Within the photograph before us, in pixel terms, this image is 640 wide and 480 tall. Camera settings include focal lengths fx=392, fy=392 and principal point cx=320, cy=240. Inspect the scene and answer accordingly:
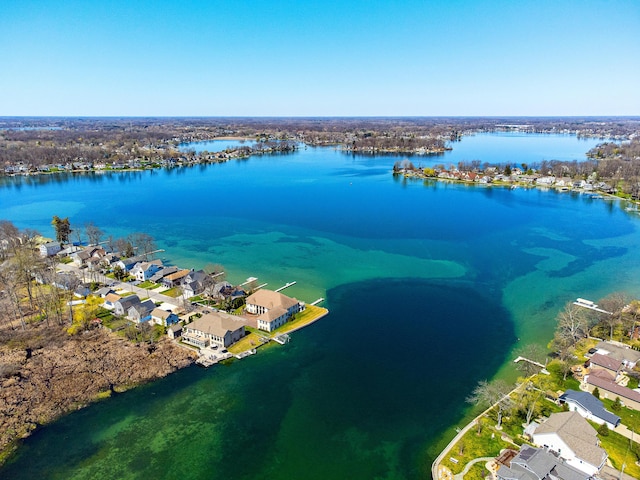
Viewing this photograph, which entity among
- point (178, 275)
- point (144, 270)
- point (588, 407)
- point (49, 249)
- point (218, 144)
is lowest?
point (588, 407)

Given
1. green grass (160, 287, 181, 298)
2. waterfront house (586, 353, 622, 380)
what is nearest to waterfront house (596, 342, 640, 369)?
waterfront house (586, 353, 622, 380)

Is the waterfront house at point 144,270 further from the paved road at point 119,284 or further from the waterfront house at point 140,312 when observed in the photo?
the waterfront house at point 140,312

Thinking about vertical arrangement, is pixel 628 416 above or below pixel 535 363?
below

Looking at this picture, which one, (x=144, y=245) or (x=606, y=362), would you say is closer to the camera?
(x=606, y=362)

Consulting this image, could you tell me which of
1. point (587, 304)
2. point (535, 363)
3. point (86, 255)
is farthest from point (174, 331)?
point (587, 304)

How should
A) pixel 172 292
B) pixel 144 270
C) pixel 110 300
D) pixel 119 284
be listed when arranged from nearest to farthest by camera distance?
pixel 110 300, pixel 172 292, pixel 119 284, pixel 144 270

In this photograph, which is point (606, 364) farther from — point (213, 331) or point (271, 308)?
point (213, 331)

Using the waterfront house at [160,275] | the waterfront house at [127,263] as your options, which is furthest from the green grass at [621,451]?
the waterfront house at [127,263]
